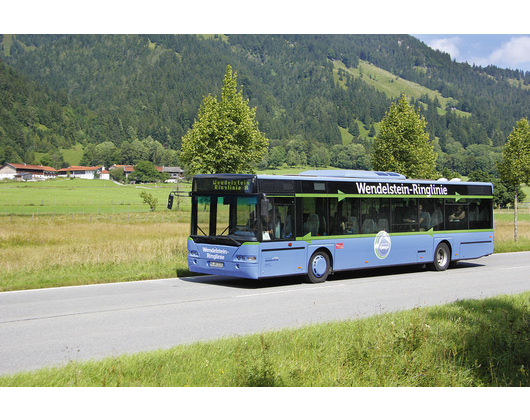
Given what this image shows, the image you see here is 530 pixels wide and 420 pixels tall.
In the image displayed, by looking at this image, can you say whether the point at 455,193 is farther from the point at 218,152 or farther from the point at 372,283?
the point at 218,152

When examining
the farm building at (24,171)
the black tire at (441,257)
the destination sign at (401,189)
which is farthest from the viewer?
the farm building at (24,171)

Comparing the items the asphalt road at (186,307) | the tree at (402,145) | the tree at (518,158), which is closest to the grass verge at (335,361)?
the asphalt road at (186,307)

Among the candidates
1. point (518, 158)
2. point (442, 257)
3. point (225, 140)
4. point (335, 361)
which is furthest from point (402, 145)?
point (335, 361)

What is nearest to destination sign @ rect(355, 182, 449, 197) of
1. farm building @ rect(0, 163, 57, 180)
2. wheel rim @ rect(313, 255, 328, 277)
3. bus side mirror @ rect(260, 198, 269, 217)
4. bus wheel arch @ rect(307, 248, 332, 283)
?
bus wheel arch @ rect(307, 248, 332, 283)

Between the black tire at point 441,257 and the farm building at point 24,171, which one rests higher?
the farm building at point 24,171

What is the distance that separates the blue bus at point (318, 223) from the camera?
14.3m

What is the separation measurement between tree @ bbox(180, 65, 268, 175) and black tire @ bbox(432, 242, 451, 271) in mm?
8356

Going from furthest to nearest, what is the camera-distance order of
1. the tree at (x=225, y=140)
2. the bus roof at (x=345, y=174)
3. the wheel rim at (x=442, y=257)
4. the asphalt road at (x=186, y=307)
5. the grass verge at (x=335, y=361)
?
the tree at (x=225, y=140), the wheel rim at (x=442, y=257), the bus roof at (x=345, y=174), the asphalt road at (x=186, y=307), the grass verge at (x=335, y=361)

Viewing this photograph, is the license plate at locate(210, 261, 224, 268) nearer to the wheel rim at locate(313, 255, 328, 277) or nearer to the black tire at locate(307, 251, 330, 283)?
the black tire at locate(307, 251, 330, 283)

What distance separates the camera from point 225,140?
22.9 m

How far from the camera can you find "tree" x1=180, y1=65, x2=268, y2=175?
75.4 feet

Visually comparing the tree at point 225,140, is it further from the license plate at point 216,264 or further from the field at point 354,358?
the field at point 354,358

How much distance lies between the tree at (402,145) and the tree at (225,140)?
50.0ft

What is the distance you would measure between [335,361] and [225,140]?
17.1 meters
